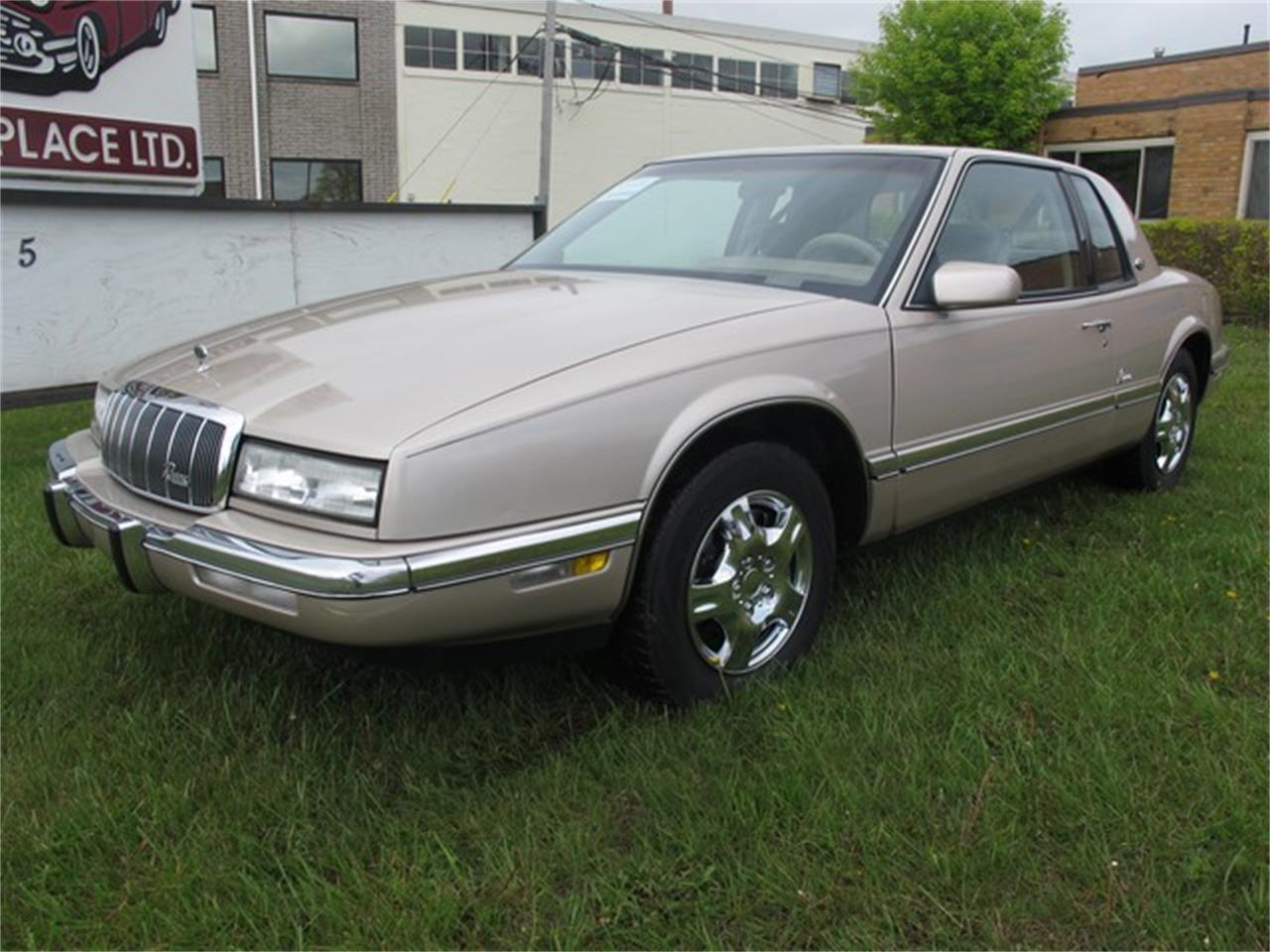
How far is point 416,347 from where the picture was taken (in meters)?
2.78

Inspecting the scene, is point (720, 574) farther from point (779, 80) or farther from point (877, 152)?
point (779, 80)

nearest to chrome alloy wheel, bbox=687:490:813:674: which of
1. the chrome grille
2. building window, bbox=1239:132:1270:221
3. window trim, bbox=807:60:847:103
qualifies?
the chrome grille

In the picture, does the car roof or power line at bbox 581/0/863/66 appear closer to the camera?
the car roof

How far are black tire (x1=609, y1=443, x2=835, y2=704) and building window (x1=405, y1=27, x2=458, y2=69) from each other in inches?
1111

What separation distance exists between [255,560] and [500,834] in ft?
2.56

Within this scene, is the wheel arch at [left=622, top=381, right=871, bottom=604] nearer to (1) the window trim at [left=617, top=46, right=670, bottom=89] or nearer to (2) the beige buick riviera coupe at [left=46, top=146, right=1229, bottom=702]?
(2) the beige buick riviera coupe at [left=46, top=146, right=1229, bottom=702]

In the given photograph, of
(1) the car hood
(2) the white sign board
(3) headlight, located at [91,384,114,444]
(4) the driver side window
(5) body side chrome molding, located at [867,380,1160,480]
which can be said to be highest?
(2) the white sign board

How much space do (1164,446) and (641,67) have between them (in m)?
29.2

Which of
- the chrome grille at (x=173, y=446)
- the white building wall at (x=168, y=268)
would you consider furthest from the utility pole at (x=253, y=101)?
the chrome grille at (x=173, y=446)

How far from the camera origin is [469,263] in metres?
8.70

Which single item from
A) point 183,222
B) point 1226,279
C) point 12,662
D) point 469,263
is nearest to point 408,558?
point 12,662

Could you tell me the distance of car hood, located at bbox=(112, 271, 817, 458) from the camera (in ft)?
8.05

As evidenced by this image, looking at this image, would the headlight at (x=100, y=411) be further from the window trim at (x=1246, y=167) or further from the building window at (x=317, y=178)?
the building window at (x=317, y=178)

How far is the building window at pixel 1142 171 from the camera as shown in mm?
20203
